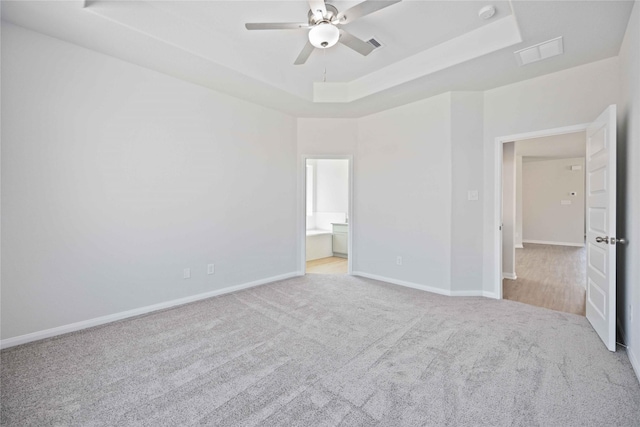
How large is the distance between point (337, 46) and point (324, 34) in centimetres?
103

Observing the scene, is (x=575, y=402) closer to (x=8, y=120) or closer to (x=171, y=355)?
(x=171, y=355)

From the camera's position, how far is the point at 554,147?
668 centimetres

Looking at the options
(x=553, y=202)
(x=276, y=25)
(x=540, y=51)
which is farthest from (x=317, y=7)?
(x=553, y=202)

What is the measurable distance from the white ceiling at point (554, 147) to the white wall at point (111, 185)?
5.57 metres

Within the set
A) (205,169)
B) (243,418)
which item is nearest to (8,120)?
(205,169)

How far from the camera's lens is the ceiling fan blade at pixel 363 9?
187 centimetres

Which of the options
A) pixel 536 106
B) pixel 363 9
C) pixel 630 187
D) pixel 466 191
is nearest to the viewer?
pixel 363 9

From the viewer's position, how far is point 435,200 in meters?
3.89

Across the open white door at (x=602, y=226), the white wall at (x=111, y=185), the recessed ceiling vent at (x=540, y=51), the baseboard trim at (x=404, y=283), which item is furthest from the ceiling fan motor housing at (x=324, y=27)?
the baseboard trim at (x=404, y=283)

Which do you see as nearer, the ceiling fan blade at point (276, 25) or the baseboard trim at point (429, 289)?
the ceiling fan blade at point (276, 25)

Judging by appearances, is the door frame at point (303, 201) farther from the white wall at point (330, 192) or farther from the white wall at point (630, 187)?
the white wall at point (630, 187)

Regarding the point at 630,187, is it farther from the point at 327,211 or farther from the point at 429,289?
the point at 327,211

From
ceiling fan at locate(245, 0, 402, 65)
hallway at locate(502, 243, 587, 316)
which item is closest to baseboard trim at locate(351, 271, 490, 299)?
hallway at locate(502, 243, 587, 316)

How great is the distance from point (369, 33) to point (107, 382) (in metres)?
3.56
